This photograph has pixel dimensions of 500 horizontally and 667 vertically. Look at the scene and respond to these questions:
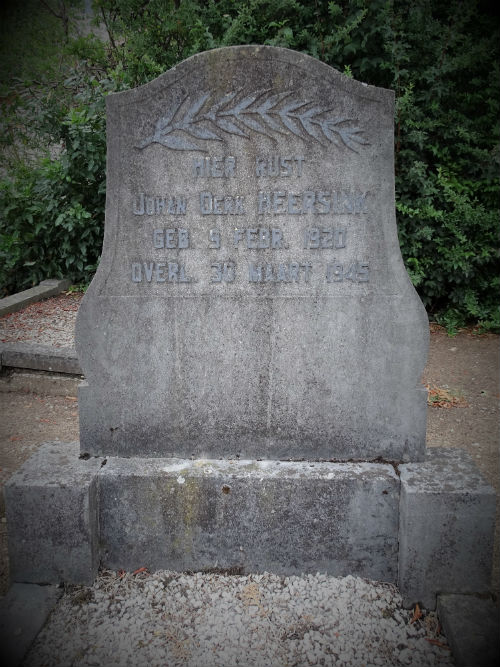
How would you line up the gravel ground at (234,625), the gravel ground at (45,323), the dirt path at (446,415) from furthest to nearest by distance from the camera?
the gravel ground at (45,323)
the dirt path at (446,415)
the gravel ground at (234,625)

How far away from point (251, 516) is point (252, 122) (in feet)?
5.22

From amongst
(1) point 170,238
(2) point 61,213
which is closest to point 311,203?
(1) point 170,238

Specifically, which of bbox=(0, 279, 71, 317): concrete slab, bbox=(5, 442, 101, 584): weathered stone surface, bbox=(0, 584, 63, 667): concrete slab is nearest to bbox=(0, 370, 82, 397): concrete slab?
bbox=(0, 279, 71, 317): concrete slab

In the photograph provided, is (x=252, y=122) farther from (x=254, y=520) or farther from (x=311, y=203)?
(x=254, y=520)

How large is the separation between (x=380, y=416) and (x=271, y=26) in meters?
4.65

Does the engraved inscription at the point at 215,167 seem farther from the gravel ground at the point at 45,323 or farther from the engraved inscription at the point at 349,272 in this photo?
the gravel ground at the point at 45,323

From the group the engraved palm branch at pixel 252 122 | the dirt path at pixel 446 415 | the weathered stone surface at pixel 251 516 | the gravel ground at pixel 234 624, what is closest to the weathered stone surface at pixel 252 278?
the engraved palm branch at pixel 252 122

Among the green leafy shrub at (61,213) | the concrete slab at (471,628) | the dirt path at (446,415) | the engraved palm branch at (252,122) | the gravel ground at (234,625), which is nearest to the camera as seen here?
the concrete slab at (471,628)

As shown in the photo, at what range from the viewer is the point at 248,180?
2.14m

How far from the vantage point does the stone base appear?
212 cm

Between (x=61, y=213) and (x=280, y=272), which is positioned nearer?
(x=280, y=272)

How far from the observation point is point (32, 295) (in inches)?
241

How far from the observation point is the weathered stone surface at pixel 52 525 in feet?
7.07

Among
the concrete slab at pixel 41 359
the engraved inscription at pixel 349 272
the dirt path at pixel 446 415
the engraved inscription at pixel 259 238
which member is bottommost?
the dirt path at pixel 446 415
